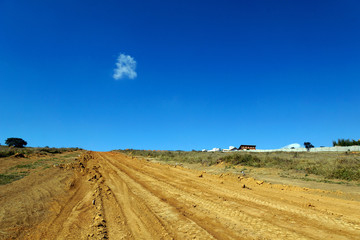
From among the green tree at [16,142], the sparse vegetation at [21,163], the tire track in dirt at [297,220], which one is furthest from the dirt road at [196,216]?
the green tree at [16,142]

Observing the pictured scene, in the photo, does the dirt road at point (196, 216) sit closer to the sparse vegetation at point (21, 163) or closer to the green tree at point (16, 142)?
the sparse vegetation at point (21, 163)

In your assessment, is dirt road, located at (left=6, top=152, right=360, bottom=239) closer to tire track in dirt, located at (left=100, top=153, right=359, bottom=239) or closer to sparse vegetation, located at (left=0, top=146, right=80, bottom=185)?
tire track in dirt, located at (left=100, top=153, right=359, bottom=239)

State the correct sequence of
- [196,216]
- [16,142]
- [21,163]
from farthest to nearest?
[16,142] < [21,163] < [196,216]

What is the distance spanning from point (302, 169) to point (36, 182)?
1734 cm

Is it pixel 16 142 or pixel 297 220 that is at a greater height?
pixel 16 142

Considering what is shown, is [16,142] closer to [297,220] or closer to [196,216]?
[196,216]

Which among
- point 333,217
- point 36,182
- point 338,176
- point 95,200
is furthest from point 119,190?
point 338,176

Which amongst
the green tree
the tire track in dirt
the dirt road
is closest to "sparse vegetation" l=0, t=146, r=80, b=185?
the dirt road

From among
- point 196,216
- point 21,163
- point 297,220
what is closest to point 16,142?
point 21,163

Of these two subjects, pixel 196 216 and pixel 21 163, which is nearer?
pixel 196 216

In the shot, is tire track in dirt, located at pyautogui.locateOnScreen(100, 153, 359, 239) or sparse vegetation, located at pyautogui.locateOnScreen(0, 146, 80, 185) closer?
tire track in dirt, located at pyautogui.locateOnScreen(100, 153, 359, 239)

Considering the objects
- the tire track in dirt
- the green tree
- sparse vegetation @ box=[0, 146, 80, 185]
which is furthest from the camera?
the green tree

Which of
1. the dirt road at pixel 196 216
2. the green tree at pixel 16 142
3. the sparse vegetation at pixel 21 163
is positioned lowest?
Answer: the dirt road at pixel 196 216

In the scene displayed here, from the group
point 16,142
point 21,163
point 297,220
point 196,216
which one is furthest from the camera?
point 16,142
